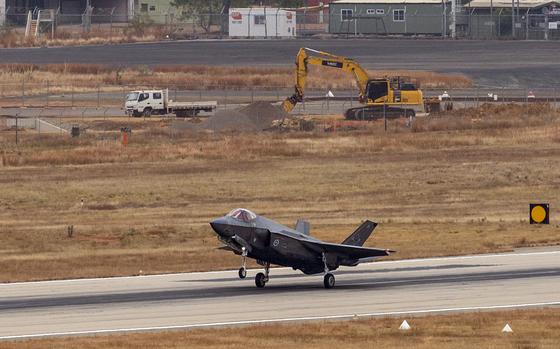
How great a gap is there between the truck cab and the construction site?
0.15m

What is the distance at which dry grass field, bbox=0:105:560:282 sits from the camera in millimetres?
49031

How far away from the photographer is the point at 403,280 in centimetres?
4094

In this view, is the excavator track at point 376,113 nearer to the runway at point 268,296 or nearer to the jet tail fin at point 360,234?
the runway at point 268,296

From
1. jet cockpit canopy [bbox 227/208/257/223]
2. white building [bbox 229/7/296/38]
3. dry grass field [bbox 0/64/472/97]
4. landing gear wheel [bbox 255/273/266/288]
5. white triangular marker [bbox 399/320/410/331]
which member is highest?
white building [bbox 229/7/296/38]

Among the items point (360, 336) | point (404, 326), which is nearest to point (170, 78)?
point (404, 326)

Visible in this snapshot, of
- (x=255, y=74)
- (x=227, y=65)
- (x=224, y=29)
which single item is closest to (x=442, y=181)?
(x=255, y=74)

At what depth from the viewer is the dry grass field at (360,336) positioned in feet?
99.0

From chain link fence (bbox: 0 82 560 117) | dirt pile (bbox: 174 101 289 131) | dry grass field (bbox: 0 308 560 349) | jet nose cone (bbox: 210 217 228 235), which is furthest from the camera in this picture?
chain link fence (bbox: 0 82 560 117)

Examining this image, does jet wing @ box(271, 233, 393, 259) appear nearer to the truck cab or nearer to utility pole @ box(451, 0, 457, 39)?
the truck cab

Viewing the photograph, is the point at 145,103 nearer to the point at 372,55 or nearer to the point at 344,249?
the point at 372,55

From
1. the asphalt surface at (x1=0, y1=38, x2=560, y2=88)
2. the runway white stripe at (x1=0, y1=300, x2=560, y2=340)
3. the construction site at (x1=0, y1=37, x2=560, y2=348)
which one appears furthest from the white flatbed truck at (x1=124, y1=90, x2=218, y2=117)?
the runway white stripe at (x1=0, y1=300, x2=560, y2=340)

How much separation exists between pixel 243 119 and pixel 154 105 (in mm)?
16436

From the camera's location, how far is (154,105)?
103125 millimetres

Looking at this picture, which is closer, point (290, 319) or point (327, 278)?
point (290, 319)
